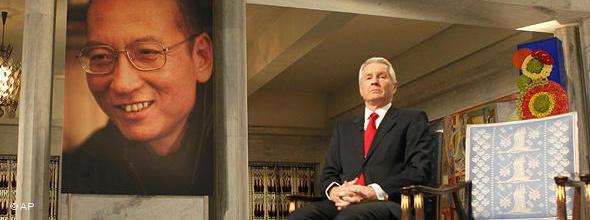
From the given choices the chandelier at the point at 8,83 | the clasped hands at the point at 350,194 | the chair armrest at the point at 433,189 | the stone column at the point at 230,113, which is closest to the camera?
the chair armrest at the point at 433,189

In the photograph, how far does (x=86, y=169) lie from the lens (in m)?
5.69

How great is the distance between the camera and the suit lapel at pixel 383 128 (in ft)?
18.8

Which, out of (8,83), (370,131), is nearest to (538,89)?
(370,131)

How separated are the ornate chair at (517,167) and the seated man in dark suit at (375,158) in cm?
22

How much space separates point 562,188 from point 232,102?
7.35 ft

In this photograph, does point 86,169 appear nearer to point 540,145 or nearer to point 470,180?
point 470,180

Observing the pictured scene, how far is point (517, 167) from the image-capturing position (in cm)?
598

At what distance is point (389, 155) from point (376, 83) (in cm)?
48

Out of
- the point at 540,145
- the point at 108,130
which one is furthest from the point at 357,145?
the point at 108,130

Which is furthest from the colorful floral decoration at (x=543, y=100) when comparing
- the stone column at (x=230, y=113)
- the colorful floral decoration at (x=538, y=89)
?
the stone column at (x=230, y=113)

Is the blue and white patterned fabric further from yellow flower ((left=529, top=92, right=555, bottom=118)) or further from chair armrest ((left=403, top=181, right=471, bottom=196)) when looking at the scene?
yellow flower ((left=529, top=92, right=555, bottom=118))

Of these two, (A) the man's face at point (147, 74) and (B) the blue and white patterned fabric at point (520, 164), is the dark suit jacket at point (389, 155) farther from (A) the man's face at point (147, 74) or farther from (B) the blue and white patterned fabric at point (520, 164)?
(A) the man's face at point (147, 74)

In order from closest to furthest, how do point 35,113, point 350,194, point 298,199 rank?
point 350,194 < point 35,113 < point 298,199

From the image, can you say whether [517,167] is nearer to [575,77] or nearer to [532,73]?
[575,77]
